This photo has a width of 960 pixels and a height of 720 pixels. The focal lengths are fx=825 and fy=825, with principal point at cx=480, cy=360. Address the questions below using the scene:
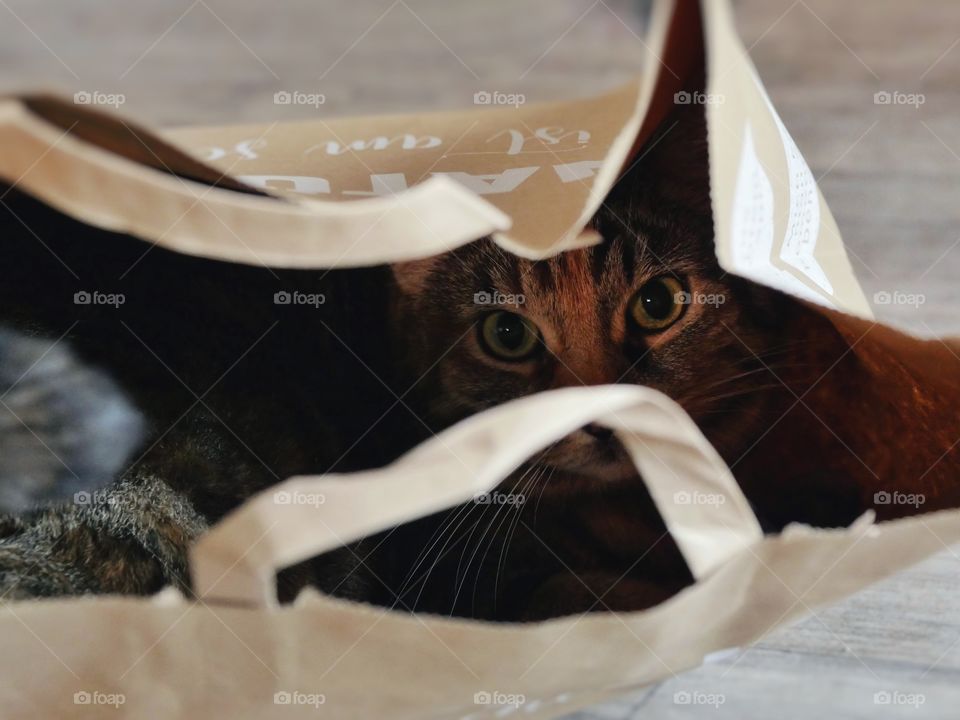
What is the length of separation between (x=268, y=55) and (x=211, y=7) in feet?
0.46

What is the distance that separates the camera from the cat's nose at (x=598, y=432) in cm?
82

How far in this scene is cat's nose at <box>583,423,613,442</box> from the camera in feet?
2.70

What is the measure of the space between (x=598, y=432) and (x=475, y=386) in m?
0.16

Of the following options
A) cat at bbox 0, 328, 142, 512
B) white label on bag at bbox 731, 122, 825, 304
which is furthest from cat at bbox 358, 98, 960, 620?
cat at bbox 0, 328, 142, 512

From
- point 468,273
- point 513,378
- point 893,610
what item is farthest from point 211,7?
point 893,610

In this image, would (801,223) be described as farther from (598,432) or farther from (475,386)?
(475,386)

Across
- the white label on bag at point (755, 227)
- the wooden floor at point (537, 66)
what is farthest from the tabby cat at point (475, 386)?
the wooden floor at point (537, 66)

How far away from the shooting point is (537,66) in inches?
60.7

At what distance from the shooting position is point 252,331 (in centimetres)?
81

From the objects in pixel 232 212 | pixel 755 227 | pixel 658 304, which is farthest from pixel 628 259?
pixel 232 212

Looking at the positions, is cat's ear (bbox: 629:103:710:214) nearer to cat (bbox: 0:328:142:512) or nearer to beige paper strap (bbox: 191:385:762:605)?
beige paper strap (bbox: 191:385:762:605)

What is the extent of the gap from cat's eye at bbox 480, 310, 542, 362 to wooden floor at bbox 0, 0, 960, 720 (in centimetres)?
65

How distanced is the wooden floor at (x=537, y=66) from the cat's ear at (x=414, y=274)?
647 millimetres

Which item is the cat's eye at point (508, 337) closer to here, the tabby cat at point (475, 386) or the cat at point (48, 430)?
the tabby cat at point (475, 386)
